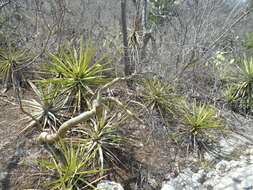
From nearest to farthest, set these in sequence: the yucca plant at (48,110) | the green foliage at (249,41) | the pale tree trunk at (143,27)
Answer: the yucca plant at (48,110) → the pale tree trunk at (143,27) → the green foliage at (249,41)

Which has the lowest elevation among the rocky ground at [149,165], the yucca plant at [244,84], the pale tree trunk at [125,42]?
the rocky ground at [149,165]

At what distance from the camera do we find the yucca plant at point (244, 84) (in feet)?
14.5

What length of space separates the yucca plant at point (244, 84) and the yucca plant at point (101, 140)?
3763 millimetres

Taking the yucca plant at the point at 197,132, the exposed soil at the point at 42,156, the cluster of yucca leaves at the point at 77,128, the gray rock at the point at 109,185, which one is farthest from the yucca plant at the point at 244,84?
the gray rock at the point at 109,185

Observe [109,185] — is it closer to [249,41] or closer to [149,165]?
[149,165]

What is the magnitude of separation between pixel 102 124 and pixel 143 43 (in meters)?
2.52

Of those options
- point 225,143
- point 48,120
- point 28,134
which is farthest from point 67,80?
point 225,143

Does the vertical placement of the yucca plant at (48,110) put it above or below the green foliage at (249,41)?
below

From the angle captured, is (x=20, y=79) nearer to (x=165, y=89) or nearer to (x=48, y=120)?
(x=48, y=120)

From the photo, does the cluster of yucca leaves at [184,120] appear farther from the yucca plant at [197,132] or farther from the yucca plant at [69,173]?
the yucca plant at [69,173]

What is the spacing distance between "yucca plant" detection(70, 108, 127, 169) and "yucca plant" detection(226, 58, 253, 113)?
3763mm

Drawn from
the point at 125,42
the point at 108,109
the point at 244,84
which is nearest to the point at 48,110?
the point at 108,109

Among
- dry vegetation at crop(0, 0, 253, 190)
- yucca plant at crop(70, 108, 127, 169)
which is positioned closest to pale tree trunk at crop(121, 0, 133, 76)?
dry vegetation at crop(0, 0, 253, 190)

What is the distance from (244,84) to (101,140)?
4351 mm
